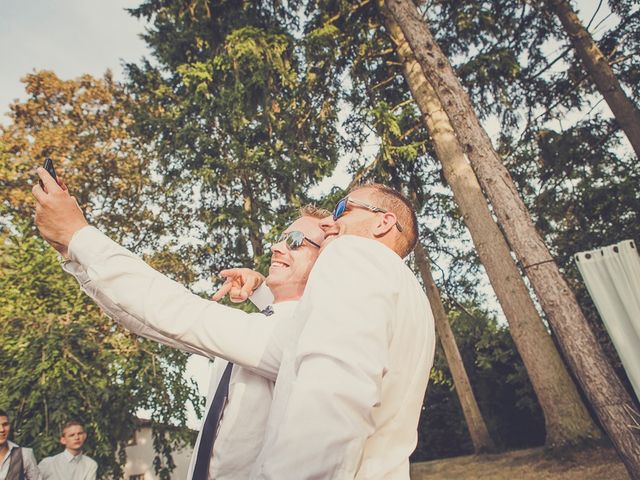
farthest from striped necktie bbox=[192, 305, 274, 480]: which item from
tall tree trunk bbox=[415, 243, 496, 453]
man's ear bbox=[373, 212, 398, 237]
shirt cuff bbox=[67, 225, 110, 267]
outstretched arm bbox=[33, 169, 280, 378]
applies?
tall tree trunk bbox=[415, 243, 496, 453]

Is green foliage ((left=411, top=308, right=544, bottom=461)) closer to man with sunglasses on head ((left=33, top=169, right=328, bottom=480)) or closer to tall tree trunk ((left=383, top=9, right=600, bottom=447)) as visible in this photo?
tall tree trunk ((left=383, top=9, right=600, bottom=447))

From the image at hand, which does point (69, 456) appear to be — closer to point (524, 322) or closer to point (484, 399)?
point (524, 322)

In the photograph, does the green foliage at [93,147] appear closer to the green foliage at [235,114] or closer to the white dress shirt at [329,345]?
the green foliage at [235,114]

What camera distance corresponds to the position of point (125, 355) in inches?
281

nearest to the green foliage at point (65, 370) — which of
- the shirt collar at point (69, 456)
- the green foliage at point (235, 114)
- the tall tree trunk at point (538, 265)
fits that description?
the shirt collar at point (69, 456)

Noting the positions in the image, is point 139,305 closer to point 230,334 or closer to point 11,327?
point 230,334

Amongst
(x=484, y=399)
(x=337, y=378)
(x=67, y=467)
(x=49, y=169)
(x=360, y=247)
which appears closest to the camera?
(x=337, y=378)

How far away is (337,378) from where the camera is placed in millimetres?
797

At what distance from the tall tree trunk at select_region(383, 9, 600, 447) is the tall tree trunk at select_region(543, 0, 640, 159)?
4.10 metres

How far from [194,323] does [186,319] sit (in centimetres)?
3

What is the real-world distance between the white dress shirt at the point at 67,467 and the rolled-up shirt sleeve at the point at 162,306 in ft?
16.4

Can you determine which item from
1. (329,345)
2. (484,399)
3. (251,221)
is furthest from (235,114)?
(484,399)

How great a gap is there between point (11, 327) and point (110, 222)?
7252 millimetres

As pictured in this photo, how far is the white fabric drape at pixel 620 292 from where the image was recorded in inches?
189
